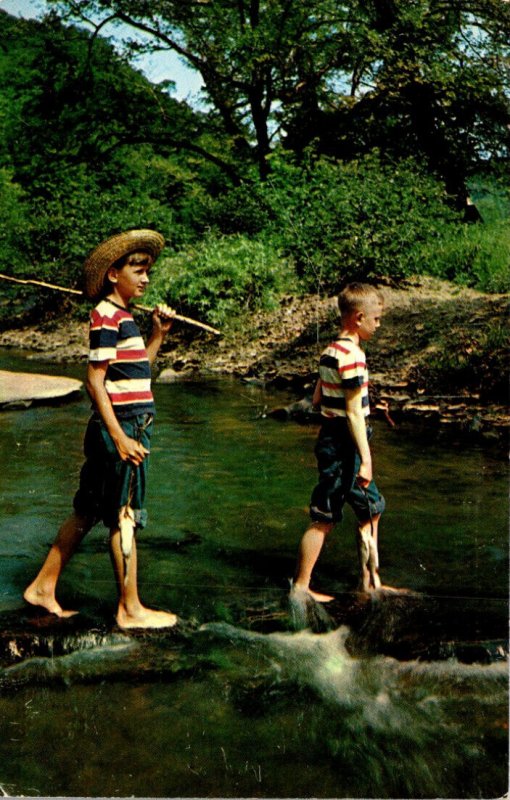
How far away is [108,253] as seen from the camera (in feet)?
10.9

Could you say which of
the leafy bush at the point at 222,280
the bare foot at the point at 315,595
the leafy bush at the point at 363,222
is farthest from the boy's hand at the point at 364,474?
the leafy bush at the point at 222,280

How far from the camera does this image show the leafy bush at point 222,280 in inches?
426

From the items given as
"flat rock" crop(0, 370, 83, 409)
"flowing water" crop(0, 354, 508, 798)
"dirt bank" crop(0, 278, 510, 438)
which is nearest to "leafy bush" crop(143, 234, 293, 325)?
"dirt bank" crop(0, 278, 510, 438)

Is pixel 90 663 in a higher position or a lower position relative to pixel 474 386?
lower

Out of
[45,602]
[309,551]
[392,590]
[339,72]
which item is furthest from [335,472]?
[339,72]

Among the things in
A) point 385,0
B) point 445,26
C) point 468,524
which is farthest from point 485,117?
point 468,524

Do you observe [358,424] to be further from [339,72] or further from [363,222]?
[339,72]

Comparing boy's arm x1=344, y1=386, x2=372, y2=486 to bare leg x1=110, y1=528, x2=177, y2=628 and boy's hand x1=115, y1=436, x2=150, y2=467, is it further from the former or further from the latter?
bare leg x1=110, y1=528, x2=177, y2=628

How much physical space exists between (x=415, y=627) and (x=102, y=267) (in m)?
2.05

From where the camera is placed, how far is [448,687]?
9.95 feet

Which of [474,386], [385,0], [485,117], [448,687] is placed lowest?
[448,687]

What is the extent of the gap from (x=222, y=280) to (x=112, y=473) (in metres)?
7.95

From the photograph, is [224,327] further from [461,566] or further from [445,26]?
[461,566]

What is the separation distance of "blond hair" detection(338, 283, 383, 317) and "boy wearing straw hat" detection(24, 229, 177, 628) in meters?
0.86
